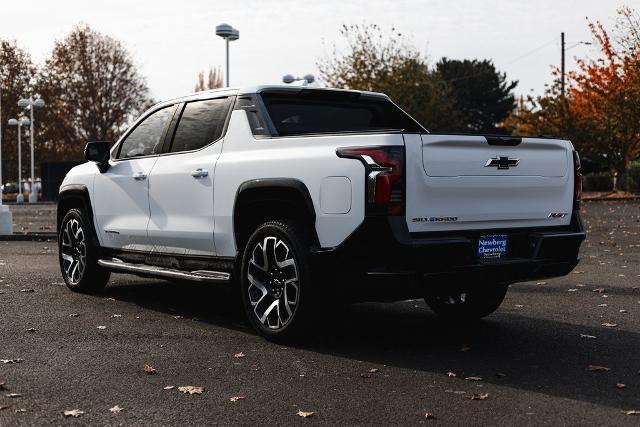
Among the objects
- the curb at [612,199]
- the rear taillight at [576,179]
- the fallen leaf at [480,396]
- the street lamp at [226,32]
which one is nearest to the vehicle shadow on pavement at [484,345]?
the fallen leaf at [480,396]

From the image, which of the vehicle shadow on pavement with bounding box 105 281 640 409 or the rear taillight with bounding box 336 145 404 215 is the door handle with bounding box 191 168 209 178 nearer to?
the vehicle shadow on pavement with bounding box 105 281 640 409

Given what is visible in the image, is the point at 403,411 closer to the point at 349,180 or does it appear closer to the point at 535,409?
the point at 535,409

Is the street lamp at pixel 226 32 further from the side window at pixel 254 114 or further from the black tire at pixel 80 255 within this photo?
the side window at pixel 254 114

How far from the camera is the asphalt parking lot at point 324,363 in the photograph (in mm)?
4648

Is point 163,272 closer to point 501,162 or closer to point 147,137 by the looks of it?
point 147,137

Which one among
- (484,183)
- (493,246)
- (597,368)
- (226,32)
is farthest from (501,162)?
(226,32)

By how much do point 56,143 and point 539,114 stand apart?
34428mm

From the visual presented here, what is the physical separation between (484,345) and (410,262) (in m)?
1.23

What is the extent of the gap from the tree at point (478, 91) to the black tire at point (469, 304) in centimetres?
6755

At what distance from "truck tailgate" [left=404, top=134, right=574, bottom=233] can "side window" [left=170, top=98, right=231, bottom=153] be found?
6.95ft

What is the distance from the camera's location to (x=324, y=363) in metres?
5.80

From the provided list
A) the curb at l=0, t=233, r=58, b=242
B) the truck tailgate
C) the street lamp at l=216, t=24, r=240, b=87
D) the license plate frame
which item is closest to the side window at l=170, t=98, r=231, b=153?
the truck tailgate

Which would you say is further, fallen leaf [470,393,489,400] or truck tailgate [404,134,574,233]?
truck tailgate [404,134,574,233]

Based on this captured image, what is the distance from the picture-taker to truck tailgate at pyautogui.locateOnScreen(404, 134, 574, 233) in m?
5.64
